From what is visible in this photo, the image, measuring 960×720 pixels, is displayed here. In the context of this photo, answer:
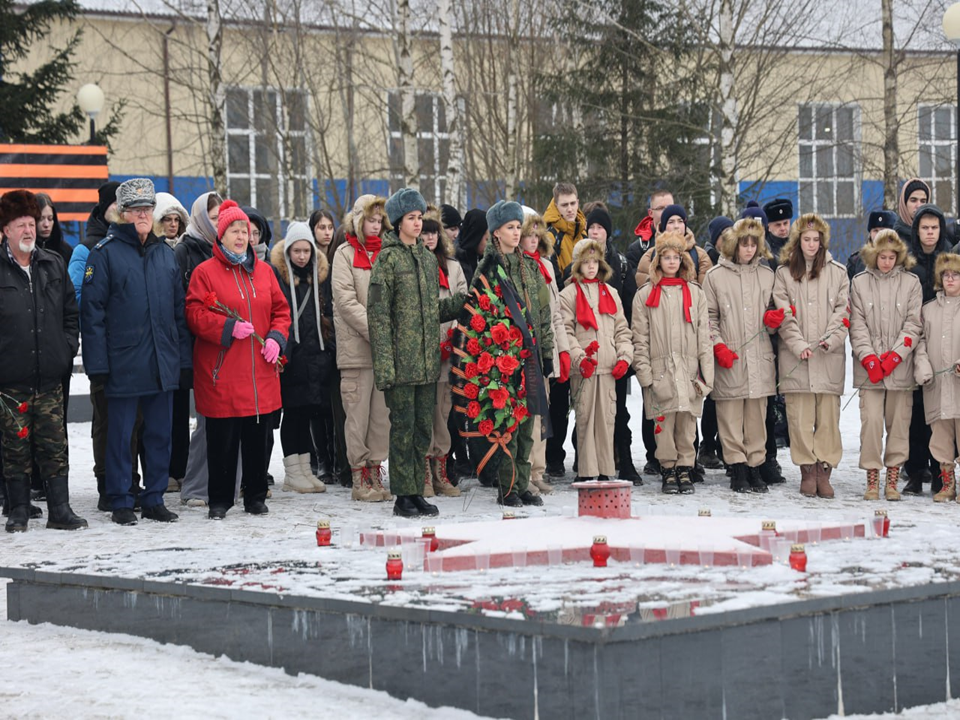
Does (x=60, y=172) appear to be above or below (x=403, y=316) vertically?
above

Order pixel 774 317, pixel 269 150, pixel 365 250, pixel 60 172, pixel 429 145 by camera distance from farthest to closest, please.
Answer: pixel 429 145
pixel 269 150
pixel 60 172
pixel 365 250
pixel 774 317

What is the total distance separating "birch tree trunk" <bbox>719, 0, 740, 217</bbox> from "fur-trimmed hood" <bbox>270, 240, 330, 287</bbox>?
34.5ft

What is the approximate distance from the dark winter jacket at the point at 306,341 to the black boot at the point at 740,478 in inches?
121

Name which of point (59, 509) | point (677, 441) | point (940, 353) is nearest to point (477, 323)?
point (677, 441)

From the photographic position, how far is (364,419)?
9.91m

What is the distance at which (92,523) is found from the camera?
29.7 feet

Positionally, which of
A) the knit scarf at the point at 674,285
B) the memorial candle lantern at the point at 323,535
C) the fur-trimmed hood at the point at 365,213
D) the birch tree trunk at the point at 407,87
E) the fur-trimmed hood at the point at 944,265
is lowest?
the memorial candle lantern at the point at 323,535

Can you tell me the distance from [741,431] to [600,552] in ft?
14.4

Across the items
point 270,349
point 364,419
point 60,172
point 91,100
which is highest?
point 91,100

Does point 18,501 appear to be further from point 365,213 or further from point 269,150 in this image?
point 269,150

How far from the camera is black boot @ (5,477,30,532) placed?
8.86 metres

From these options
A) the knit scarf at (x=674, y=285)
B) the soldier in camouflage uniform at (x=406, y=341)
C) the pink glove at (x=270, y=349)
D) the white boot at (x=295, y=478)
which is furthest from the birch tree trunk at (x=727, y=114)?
the pink glove at (x=270, y=349)

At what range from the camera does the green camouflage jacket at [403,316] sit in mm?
9039

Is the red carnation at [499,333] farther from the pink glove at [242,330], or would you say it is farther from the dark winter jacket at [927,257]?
the dark winter jacket at [927,257]
